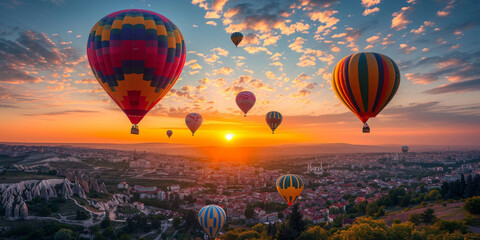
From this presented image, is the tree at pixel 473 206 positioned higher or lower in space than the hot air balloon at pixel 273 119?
lower

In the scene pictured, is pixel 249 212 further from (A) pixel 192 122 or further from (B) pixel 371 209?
(A) pixel 192 122

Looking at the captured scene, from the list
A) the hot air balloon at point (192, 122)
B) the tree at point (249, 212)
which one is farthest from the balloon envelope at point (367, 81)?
the tree at point (249, 212)

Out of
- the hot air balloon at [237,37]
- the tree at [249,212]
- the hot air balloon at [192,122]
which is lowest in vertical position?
the tree at [249,212]

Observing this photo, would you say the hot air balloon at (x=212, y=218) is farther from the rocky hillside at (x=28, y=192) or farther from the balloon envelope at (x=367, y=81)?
the rocky hillside at (x=28, y=192)

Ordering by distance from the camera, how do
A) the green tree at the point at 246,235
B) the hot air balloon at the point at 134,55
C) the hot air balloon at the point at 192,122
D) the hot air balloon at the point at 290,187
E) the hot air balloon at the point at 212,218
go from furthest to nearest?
1. the hot air balloon at the point at 192,122
2. the green tree at the point at 246,235
3. the hot air balloon at the point at 290,187
4. the hot air balloon at the point at 212,218
5. the hot air balloon at the point at 134,55

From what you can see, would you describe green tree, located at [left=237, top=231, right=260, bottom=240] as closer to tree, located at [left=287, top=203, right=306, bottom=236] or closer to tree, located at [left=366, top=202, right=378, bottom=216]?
tree, located at [left=287, top=203, right=306, bottom=236]

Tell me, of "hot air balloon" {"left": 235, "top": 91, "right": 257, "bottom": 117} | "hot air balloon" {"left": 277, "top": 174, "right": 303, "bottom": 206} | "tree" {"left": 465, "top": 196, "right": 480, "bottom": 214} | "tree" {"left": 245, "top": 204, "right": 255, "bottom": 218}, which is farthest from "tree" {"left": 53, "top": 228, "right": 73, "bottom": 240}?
"tree" {"left": 465, "top": 196, "right": 480, "bottom": 214}

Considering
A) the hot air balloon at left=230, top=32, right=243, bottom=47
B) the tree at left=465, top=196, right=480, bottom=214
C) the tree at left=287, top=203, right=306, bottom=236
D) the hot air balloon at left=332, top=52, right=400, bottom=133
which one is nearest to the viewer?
the hot air balloon at left=332, top=52, right=400, bottom=133
